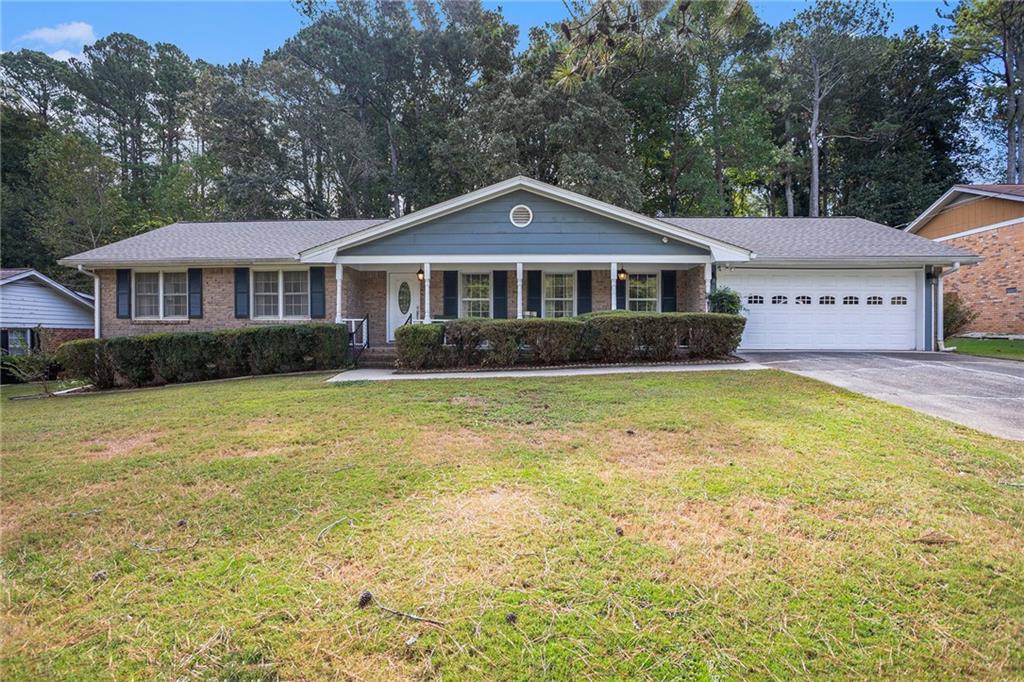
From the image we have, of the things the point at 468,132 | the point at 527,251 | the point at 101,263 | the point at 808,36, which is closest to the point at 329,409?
the point at 527,251

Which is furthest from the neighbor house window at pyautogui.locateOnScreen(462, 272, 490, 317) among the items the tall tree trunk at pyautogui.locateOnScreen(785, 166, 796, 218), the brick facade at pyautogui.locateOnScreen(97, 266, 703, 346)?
the tall tree trunk at pyautogui.locateOnScreen(785, 166, 796, 218)

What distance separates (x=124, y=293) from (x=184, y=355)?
18.1 feet

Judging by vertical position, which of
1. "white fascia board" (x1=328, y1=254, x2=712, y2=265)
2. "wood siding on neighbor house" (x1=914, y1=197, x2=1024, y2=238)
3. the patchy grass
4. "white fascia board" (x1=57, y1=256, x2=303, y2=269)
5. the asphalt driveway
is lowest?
the asphalt driveway

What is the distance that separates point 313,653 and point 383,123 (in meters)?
29.4

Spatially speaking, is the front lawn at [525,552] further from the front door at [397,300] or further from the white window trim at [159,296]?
the white window trim at [159,296]

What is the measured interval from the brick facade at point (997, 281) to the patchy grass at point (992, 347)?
100 centimetres

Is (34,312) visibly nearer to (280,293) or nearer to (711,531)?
(280,293)

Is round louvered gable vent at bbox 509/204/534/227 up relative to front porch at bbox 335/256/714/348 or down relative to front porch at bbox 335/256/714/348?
up

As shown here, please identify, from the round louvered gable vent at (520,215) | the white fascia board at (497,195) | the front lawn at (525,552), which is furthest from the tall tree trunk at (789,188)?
the front lawn at (525,552)

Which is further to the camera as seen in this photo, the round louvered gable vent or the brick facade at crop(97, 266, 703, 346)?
the brick facade at crop(97, 266, 703, 346)

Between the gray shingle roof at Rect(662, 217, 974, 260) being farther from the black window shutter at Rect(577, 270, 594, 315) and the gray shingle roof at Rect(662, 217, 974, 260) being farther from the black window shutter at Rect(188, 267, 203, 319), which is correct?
the black window shutter at Rect(188, 267, 203, 319)

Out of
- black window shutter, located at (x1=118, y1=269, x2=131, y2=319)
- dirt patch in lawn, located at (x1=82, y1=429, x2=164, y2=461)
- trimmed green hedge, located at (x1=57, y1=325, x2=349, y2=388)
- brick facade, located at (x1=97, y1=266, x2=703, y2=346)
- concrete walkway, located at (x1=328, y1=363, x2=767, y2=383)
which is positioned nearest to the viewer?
dirt patch in lawn, located at (x1=82, y1=429, x2=164, y2=461)

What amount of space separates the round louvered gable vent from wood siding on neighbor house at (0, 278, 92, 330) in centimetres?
1594

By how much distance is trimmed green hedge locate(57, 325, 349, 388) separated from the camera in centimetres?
1033
